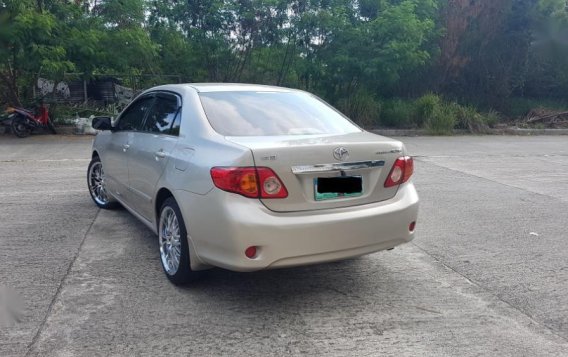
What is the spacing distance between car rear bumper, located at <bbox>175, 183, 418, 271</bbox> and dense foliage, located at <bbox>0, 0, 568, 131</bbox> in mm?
10484

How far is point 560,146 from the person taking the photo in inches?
570

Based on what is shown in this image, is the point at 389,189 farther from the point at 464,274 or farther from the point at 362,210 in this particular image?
the point at 464,274

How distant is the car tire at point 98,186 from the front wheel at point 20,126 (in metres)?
8.32

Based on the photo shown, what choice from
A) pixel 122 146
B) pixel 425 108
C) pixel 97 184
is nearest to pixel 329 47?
pixel 425 108

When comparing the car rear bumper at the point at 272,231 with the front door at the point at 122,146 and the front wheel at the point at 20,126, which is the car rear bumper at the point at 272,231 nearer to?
the front door at the point at 122,146

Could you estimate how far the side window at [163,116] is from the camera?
4613 millimetres

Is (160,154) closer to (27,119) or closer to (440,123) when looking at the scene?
(27,119)

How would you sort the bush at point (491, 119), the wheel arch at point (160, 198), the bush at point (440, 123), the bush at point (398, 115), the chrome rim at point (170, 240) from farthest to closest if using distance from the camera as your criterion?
1. the bush at point (491, 119)
2. the bush at point (398, 115)
3. the bush at point (440, 123)
4. the wheel arch at point (160, 198)
5. the chrome rim at point (170, 240)

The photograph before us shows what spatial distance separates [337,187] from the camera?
381 cm

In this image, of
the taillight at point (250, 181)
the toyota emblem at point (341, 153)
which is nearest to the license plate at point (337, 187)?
the toyota emblem at point (341, 153)

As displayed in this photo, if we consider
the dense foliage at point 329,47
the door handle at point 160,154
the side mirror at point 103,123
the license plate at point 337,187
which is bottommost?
the license plate at point 337,187

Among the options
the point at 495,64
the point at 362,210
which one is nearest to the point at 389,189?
the point at 362,210

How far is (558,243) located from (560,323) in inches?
80.3

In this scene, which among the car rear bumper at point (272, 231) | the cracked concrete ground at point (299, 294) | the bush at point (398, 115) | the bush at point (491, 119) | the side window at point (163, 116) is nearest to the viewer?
the cracked concrete ground at point (299, 294)
